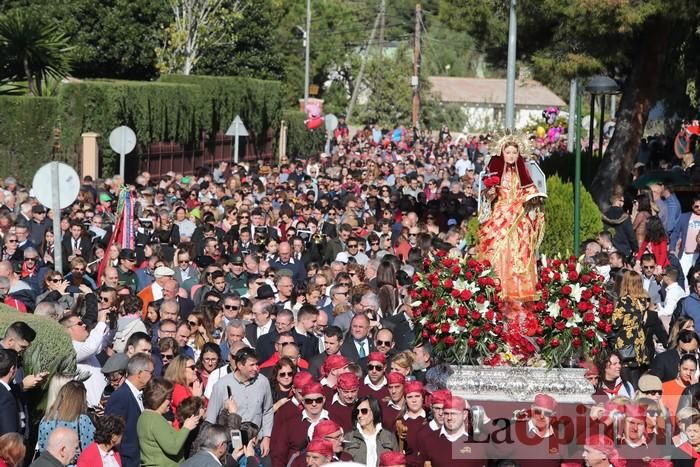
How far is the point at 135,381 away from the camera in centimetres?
1088

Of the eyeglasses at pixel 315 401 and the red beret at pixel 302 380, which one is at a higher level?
the red beret at pixel 302 380

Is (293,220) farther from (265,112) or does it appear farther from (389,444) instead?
(265,112)

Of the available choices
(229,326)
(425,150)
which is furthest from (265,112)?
(229,326)

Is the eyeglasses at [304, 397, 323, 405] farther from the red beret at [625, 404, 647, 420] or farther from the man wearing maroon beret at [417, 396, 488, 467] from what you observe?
the red beret at [625, 404, 647, 420]

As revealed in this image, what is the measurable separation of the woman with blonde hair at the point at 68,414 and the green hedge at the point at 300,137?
44.4 m

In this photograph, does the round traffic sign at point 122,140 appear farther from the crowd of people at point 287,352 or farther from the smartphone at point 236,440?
the smartphone at point 236,440

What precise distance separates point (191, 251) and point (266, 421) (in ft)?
22.9

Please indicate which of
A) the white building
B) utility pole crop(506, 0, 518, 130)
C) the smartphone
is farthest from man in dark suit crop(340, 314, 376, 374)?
the white building

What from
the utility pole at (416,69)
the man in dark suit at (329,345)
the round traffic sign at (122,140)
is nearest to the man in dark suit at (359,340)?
the man in dark suit at (329,345)

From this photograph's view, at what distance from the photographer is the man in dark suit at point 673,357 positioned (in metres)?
12.5

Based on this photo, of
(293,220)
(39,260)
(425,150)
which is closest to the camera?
(39,260)

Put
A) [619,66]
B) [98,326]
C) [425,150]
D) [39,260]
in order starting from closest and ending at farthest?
1. [98,326]
2. [39,260]
3. [619,66]
4. [425,150]

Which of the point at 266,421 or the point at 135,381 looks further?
the point at 266,421

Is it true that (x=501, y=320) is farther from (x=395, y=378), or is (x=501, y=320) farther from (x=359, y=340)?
(x=359, y=340)
